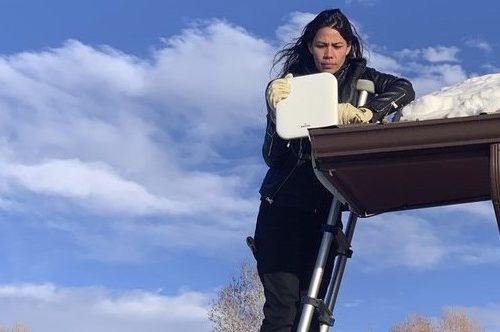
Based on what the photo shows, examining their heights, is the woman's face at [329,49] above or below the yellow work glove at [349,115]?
above

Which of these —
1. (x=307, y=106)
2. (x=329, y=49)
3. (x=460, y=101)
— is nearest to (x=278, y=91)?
(x=307, y=106)

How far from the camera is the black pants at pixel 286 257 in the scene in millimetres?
2799

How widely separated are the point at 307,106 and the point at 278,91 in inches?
5.0

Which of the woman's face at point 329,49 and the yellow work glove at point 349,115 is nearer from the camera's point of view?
the yellow work glove at point 349,115

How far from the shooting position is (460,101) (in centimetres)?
233

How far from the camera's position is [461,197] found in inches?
115

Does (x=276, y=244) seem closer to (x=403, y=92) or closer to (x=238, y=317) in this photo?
(x=403, y=92)

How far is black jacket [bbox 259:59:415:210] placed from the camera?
2855 millimetres

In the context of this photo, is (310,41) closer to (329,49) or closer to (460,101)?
(329,49)

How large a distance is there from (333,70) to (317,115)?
544 mm

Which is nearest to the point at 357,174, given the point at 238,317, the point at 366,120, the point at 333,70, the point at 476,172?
the point at 366,120

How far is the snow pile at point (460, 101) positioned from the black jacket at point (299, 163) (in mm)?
380

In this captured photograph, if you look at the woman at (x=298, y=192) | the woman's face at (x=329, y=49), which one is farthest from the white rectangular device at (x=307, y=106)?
the woman's face at (x=329, y=49)

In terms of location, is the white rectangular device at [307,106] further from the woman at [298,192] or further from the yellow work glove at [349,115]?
the woman at [298,192]
